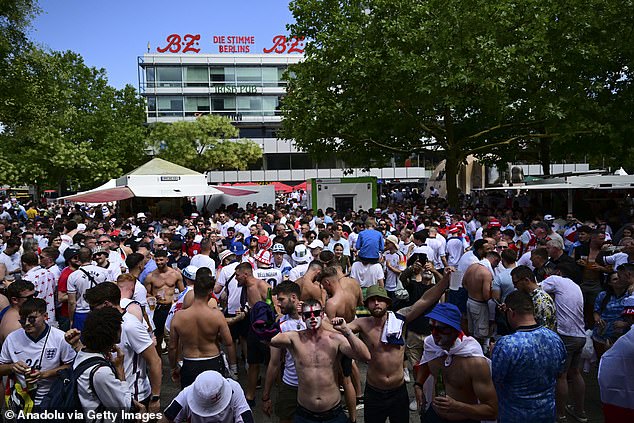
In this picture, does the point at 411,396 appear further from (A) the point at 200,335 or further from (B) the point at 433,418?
(A) the point at 200,335

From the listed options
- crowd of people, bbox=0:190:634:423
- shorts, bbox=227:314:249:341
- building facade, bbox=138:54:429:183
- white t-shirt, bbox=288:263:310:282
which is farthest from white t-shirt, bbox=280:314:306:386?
building facade, bbox=138:54:429:183

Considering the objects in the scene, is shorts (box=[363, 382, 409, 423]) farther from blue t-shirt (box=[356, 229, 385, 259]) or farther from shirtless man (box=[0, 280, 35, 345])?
blue t-shirt (box=[356, 229, 385, 259])

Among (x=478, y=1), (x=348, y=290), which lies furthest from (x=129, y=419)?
(x=478, y=1)

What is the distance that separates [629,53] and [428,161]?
1474 inches

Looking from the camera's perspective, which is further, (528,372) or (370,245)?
(370,245)

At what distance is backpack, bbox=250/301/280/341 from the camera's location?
580 centimetres

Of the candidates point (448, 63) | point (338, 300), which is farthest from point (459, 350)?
point (448, 63)

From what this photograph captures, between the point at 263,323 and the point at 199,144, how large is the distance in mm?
41224

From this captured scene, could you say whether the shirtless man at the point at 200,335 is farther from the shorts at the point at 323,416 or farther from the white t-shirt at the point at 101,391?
the white t-shirt at the point at 101,391

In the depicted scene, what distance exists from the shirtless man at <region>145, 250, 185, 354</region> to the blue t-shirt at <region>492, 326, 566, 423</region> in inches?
196

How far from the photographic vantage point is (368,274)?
26.7 ft

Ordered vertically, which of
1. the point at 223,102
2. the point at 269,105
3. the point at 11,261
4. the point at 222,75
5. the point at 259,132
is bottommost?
the point at 11,261

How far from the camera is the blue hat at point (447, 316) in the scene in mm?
3850

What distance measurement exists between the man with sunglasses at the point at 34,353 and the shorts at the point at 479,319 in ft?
16.6
